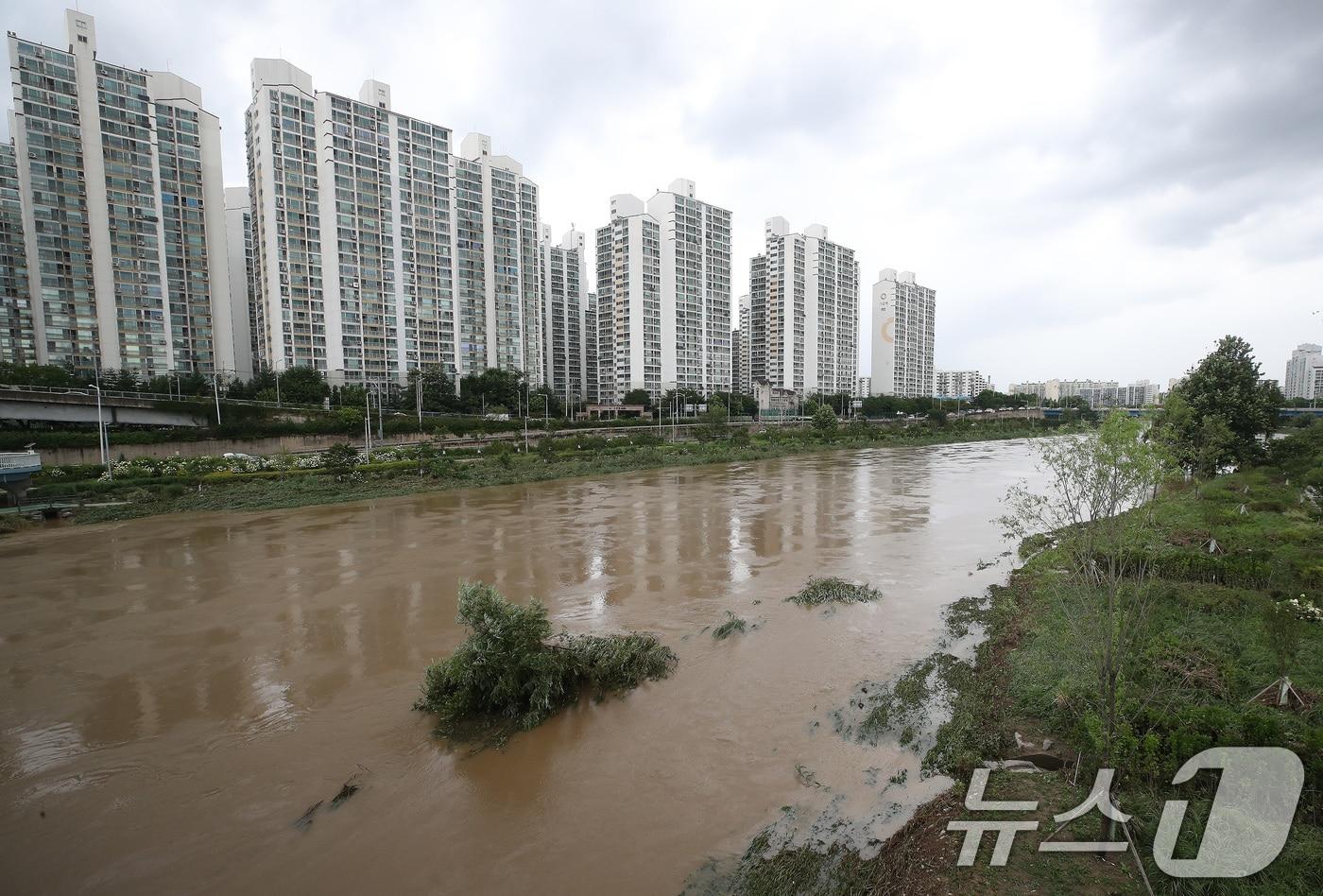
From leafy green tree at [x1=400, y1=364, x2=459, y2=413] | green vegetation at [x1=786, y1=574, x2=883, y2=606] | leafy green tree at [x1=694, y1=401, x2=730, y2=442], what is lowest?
green vegetation at [x1=786, y1=574, x2=883, y2=606]

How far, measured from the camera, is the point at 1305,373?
75938 mm

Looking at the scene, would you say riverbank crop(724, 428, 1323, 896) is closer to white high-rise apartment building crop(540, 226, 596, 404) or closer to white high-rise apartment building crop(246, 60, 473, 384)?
white high-rise apartment building crop(246, 60, 473, 384)

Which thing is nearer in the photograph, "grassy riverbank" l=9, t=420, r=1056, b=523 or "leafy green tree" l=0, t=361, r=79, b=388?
"grassy riverbank" l=9, t=420, r=1056, b=523

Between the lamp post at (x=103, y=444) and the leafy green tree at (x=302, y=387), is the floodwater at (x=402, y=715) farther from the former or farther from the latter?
the leafy green tree at (x=302, y=387)

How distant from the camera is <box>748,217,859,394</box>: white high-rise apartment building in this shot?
95.8m

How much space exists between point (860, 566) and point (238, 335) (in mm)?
80801

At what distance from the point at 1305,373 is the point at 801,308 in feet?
215

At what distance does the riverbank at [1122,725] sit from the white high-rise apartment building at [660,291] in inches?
2855

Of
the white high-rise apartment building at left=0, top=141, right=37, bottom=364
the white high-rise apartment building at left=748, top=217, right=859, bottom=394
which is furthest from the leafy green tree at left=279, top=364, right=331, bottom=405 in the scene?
the white high-rise apartment building at left=748, top=217, right=859, bottom=394

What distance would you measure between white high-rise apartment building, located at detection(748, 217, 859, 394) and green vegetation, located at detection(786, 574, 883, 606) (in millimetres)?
86349

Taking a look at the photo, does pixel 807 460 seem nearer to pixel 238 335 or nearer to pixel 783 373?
pixel 783 373

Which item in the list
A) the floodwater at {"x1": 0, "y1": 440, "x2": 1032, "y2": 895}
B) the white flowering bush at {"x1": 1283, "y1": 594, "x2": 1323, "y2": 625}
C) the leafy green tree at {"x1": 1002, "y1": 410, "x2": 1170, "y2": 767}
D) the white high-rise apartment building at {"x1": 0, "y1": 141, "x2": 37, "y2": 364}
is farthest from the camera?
the white high-rise apartment building at {"x1": 0, "y1": 141, "x2": 37, "y2": 364}

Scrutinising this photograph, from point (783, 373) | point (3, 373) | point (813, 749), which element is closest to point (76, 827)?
point (813, 749)

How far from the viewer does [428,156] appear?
65.2 meters
